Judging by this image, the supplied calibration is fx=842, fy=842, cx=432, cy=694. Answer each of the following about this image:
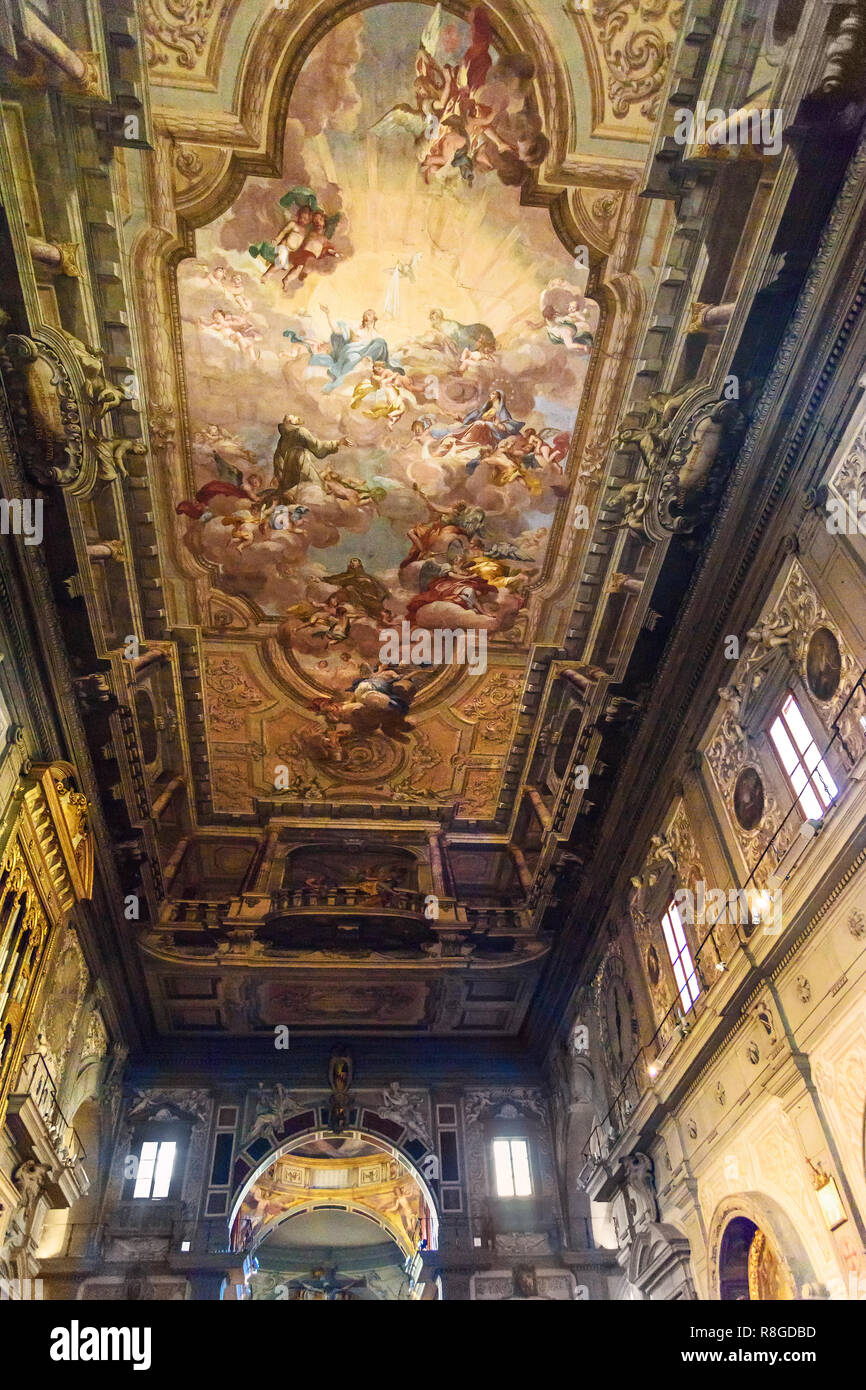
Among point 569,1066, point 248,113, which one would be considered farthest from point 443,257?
point 569,1066

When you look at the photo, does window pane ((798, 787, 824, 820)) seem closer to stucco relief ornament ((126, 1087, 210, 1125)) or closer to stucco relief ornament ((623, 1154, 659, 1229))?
stucco relief ornament ((623, 1154, 659, 1229))

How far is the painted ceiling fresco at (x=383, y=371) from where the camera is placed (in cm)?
973

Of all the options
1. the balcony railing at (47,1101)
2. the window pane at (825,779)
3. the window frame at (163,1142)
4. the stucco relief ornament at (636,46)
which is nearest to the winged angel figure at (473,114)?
the stucco relief ornament at (636,46)

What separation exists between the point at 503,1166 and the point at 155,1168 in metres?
6.93

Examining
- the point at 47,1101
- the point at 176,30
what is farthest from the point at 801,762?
the point at 47,1101

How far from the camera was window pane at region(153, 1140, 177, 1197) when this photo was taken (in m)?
16.2

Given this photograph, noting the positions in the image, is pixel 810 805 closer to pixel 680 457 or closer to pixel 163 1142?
pixel 680 457

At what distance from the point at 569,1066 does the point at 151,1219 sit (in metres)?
8.49

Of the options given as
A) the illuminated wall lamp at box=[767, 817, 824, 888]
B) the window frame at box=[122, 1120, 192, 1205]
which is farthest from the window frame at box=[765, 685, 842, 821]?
the window frame at box=[122, 1120, 192, 1205]

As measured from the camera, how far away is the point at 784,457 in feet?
33.3

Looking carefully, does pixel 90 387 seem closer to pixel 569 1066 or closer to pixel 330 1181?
pixel 569 1066

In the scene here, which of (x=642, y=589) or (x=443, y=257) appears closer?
(x=443, y=257)

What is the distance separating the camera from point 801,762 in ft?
32.6

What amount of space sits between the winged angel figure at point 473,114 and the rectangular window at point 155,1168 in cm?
1753
